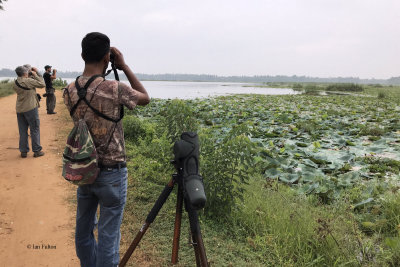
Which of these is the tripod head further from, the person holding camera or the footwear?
the footwear

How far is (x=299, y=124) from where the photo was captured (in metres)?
9.48

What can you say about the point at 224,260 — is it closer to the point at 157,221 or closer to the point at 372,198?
the point at 157,221

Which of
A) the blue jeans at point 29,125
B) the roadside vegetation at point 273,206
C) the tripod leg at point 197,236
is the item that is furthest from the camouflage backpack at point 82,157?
the blue jeans at point 29,125

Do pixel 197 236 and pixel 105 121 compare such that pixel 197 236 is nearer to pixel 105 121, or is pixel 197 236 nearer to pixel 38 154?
pixel 105 121

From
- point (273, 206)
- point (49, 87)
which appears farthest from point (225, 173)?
point (49, 87)

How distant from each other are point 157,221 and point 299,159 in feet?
12.9

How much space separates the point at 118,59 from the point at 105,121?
483 mm

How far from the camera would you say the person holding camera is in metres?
1.94

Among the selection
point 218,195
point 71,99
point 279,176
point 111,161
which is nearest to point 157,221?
point 218,195

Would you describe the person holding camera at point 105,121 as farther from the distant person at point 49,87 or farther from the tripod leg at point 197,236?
the distant person at point 49,87

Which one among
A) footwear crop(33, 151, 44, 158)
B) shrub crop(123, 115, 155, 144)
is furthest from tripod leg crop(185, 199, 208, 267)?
shrub crop(123, 115, 155, 144)

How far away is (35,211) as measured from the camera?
397cm

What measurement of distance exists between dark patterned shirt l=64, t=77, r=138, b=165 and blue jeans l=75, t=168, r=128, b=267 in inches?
5.6

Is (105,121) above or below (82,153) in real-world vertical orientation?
above
